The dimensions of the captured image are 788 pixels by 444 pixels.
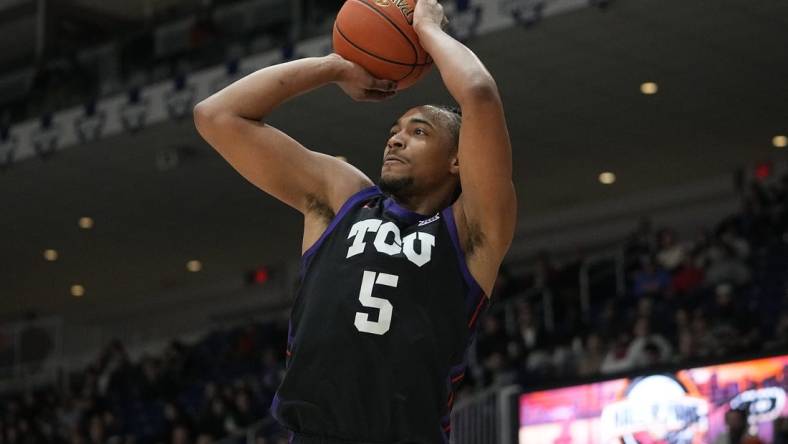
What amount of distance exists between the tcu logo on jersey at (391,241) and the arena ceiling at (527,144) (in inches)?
370

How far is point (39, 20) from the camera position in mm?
18828

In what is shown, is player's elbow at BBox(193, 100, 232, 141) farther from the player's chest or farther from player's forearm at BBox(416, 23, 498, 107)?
player's forearm at BBox(416, 23, 498, 107)

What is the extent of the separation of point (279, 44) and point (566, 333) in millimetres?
4455

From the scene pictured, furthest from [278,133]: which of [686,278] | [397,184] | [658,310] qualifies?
[686,278]

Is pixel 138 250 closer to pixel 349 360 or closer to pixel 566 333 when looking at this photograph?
pixel 566 333

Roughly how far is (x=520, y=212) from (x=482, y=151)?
1591 cm

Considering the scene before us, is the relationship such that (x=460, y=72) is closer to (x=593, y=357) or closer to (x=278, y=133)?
(x=278, y=133)

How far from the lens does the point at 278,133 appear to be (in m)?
3.58

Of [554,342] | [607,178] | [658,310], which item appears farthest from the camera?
[607,178]

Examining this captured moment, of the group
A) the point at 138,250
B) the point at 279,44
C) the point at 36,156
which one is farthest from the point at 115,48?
the point at 138,250

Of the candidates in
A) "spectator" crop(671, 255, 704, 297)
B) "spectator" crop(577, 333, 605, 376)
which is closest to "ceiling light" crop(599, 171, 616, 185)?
"spectator" crop(671, 255, 704, 297)

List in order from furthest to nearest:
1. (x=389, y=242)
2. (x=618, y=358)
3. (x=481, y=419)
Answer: (x=618, y=358) → (x=481, y=419) → (x=389, y=242)

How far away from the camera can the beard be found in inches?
135

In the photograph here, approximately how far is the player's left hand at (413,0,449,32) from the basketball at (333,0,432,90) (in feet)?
0.26
